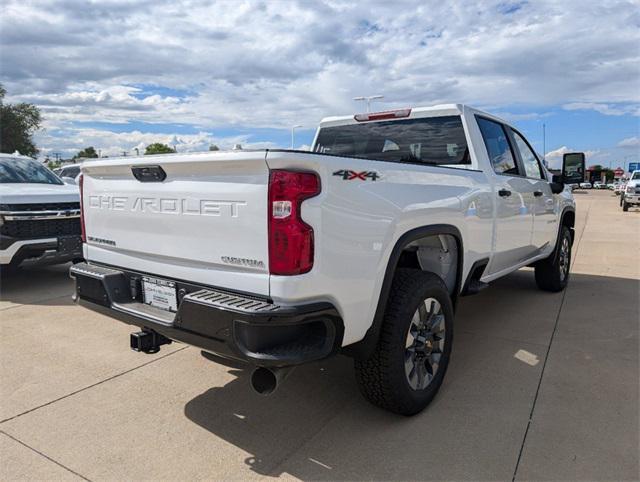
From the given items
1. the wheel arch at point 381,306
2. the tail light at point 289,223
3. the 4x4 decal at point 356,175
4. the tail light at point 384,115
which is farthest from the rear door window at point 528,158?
the tail light at point 289,223

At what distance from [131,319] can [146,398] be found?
0.80 metres

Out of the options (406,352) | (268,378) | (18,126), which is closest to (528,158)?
(406,352)

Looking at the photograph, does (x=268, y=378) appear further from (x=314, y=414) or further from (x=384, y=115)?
(x=384, y=115)

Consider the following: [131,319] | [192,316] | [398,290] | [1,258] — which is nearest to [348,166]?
[398,290]

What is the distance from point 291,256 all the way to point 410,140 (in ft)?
7.92

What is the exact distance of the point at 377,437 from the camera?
113 inches

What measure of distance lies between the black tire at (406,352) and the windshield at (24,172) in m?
6.32

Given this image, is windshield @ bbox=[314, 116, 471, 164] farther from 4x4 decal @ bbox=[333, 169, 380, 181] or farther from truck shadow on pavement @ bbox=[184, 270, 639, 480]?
truck shadow on pavement @ bbox=[184, 270, 639, 480]

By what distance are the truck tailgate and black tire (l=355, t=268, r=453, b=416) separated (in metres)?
0.85

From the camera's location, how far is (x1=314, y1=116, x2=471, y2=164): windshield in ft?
13.5

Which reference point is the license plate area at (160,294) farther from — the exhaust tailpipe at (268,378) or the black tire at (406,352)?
the black tire at (406,352)

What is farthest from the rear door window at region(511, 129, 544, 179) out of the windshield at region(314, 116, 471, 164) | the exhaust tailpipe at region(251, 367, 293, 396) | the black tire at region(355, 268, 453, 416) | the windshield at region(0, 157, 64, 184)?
the windshield at region(0, 157, 64, 184)

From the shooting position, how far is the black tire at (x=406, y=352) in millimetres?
2787

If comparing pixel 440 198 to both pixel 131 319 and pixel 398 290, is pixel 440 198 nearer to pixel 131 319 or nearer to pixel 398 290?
pixel 398 290
